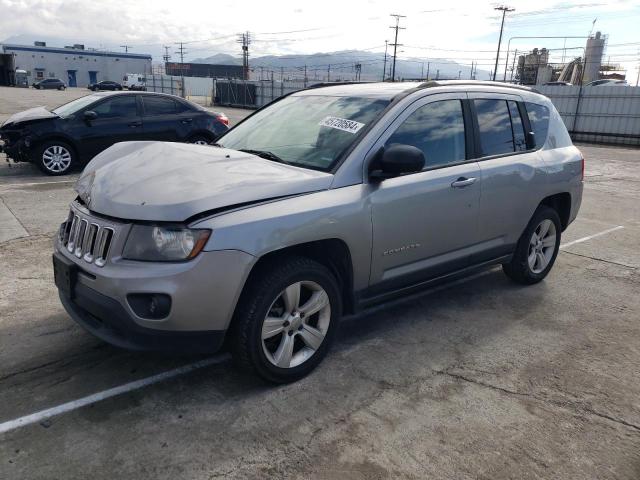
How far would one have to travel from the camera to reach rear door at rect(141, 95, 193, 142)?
404 inches

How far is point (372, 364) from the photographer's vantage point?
11.4 ft

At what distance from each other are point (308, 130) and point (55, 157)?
296 inches

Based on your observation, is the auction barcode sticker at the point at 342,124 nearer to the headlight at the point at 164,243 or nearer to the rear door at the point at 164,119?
the headlight at the point at 164,243

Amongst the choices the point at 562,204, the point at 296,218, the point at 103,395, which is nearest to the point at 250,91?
the point at 562,204

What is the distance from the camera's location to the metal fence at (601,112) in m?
22.8

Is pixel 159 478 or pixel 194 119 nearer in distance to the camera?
pixel 159 478

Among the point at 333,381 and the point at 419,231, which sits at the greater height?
the point at 419,231

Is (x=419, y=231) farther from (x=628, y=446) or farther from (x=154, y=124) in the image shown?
(x=154, y=124)

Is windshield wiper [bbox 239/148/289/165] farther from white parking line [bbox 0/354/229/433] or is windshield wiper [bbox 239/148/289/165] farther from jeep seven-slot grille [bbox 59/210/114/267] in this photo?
white parking line [bbox 0/354/229/433]

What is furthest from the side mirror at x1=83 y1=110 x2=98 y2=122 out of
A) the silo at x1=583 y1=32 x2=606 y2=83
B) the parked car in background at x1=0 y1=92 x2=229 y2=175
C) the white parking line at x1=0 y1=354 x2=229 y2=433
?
the silo at x1=583 y1=32 x2=606 y2=83

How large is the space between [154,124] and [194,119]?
83 centimetres

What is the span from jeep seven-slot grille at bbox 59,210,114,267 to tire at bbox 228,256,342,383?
781mm

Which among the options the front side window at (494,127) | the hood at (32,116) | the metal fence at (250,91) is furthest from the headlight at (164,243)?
the metal fence at (250,91)

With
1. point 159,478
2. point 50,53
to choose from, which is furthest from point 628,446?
point 50,53
